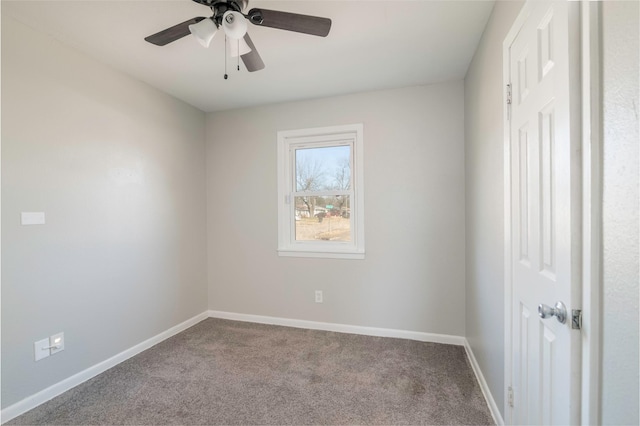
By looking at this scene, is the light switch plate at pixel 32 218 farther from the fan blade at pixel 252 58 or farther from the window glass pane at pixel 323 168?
the window glass pane at pixel 323 168

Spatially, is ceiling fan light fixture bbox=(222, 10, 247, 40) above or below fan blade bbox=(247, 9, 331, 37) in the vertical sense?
below

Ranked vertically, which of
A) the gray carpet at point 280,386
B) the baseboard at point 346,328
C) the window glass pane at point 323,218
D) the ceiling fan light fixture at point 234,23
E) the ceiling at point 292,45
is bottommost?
the gray carpet at point 280,386

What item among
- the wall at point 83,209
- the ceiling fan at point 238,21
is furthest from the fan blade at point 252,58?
the wall at point 83,209

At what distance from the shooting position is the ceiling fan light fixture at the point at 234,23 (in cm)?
138

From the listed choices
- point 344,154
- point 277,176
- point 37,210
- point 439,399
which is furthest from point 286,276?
point 37,210

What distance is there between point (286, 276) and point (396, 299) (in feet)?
3.93

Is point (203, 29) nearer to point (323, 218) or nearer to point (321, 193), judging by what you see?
point (321, 193)

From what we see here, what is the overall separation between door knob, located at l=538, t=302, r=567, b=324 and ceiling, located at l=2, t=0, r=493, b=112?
1689mm

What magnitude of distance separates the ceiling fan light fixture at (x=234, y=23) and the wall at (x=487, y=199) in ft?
4.30

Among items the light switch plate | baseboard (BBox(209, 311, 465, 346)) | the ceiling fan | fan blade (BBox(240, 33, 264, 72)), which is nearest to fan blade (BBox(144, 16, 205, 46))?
the ceiling fan

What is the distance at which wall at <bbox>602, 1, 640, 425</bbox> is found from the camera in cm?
63

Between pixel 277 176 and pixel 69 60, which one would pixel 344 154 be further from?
pixel 69 60

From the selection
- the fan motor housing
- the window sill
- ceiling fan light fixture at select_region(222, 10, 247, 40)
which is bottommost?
the window sill

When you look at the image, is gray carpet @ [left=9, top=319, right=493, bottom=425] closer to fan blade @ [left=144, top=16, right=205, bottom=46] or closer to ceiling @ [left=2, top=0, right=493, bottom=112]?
fan blade @ [left=144, top=16, right=205, bottom=46]
